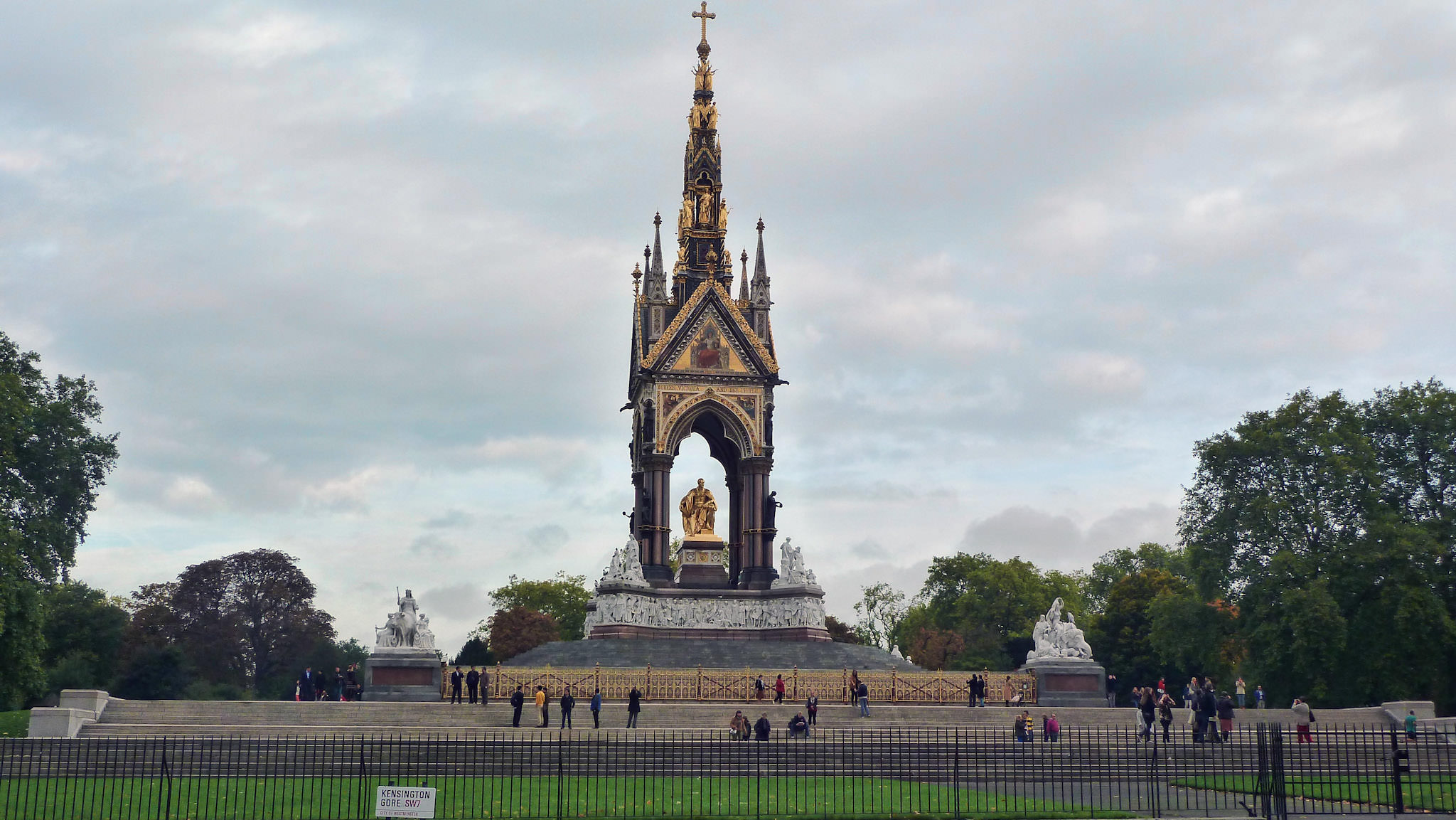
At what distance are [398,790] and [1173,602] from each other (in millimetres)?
38605

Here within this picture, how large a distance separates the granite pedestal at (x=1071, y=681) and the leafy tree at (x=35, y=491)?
91.1 feet

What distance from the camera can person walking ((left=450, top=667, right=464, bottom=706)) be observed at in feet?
122

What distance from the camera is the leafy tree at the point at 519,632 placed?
80.2 m

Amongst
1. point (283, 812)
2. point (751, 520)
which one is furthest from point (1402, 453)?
point (283, 812)

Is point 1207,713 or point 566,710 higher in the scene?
point 1207,713

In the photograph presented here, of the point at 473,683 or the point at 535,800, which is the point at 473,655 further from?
the point at 535,800

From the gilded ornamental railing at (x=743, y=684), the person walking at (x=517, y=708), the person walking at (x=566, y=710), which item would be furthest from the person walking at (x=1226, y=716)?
the person walking at (x=517, y=708)

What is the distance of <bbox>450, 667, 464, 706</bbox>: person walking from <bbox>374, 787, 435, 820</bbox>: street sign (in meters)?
18.8

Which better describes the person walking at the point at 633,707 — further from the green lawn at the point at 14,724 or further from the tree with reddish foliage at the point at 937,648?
the tree with reddish foliage at the point at 937,648

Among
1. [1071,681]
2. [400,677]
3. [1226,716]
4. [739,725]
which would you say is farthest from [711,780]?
[1071,681]

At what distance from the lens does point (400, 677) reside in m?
37.9

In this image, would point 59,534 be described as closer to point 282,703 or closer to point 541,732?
point 282,703

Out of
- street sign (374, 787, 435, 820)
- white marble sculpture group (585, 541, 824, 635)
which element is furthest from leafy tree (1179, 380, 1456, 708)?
street sign (374, 787, 435, 820)

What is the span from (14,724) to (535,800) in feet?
71.4
